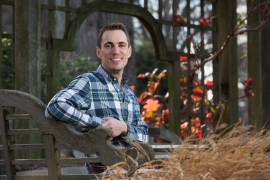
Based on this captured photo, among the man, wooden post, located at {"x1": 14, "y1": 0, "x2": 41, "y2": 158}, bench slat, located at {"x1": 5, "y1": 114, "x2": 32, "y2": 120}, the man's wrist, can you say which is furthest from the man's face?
wooden post, located at {"x1": 14, "y1": 0, "x2": 41, "y2": 158}

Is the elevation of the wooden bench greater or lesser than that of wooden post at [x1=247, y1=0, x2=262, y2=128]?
lesser

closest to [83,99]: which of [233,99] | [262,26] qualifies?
[233,99]

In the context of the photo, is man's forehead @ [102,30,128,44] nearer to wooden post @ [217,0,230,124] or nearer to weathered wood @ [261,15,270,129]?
wooden post @ [217,0,230,124]

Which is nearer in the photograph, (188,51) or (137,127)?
(137,127)

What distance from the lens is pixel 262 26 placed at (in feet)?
20.4

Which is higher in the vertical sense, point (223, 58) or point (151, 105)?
point (223, 58)

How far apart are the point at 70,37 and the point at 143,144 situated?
7.70 ft

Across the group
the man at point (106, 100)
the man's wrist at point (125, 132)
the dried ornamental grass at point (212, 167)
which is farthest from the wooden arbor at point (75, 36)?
the dried ornamental grass at point (212, 167)

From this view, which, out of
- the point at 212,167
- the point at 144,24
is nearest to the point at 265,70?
the point at 144,24

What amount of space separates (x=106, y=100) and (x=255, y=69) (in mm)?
3373

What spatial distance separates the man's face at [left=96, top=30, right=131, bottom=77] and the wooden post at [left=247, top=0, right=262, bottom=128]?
3.15 metres

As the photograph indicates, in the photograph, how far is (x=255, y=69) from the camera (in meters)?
6.12

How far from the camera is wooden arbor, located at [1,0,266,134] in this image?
4227 mm

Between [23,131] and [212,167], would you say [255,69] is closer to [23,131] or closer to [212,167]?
[23,131]
